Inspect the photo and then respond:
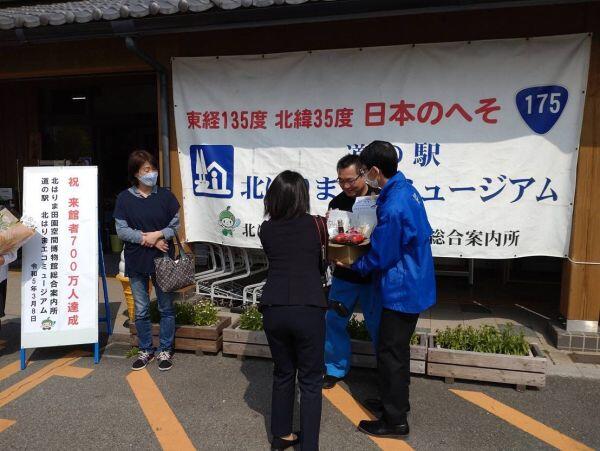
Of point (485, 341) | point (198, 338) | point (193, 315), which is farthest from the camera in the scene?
point (193, 315)

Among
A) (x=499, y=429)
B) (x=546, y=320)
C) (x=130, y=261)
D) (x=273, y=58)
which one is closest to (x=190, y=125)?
(x=273, y=58)

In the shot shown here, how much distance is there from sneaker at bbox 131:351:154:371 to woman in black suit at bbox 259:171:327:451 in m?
2.01

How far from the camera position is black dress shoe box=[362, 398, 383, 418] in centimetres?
357

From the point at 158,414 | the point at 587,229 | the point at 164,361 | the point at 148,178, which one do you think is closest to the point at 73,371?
the point at 164,361

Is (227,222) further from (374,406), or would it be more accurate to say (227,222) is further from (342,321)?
(374,406)

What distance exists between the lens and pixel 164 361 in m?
4.32

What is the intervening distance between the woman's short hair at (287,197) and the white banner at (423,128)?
2364 millimetres

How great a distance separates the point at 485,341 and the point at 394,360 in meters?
1.32

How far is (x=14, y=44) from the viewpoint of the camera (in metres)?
5.11

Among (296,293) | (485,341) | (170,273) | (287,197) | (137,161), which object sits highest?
(137,161)

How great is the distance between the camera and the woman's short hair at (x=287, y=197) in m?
2.74

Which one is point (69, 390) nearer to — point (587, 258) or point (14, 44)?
point (14, 44)

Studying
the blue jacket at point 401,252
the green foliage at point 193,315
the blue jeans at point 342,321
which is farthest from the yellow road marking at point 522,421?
the green foliage at point 193,315

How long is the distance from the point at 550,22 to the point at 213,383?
466 centimetres
